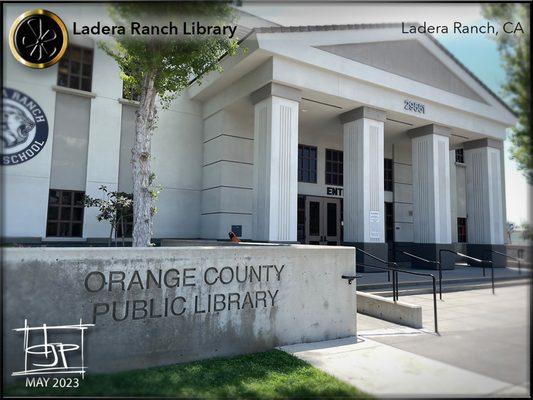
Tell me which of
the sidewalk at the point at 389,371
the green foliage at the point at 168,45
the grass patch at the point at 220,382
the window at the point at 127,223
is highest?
the green foliage at the point at 168,45

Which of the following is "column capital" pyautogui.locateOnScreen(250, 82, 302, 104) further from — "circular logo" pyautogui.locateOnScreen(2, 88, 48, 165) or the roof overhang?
"circular logo" pyautogui.locateOnScreen(2, 88, 48, 165)

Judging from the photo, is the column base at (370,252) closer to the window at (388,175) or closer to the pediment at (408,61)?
the window at (388,175)

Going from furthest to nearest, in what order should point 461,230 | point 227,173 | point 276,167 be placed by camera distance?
point 461,230
point 227,173
point 276,167

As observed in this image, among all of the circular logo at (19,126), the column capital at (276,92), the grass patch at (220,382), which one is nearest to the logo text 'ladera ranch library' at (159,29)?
the circular logo at (19,126)

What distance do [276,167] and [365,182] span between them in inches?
152

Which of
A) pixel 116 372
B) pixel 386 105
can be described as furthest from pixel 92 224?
pixel 386 105

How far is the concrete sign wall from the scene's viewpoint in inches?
175

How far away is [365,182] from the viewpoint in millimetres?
13992

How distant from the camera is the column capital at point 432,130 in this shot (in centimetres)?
1630

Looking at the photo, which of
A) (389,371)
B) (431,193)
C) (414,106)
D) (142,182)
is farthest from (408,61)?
(389,371)

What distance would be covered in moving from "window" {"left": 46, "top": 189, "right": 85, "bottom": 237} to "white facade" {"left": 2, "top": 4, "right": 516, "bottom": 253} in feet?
0.69

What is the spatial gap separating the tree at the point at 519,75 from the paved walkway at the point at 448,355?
159cm

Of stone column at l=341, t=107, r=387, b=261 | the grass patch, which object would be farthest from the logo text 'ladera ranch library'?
stone column at l=341, t=107, r=387, b=261

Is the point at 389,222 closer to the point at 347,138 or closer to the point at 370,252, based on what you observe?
the point at 370,252
